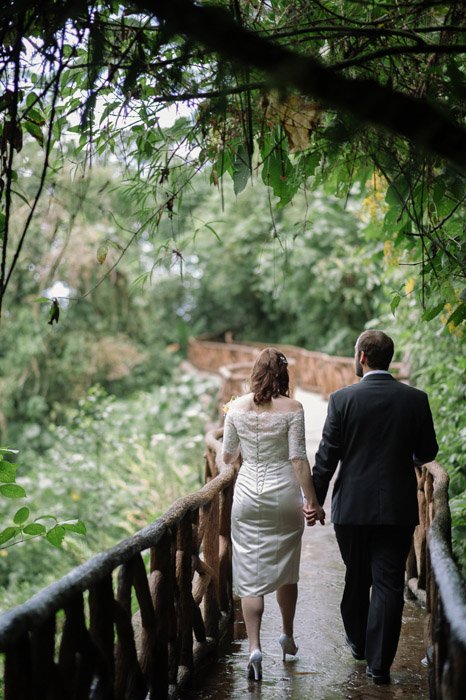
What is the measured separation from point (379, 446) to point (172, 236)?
1.46 metres

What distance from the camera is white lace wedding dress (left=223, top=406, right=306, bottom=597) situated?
450 cm

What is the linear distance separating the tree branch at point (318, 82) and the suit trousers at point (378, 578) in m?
2.80

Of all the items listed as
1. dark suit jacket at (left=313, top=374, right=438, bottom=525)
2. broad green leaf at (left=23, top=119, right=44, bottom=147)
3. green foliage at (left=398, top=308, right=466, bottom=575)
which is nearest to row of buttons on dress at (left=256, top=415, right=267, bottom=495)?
dark suit jacket at (left=313, top=374, right=438, bottom=525)

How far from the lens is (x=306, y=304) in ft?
97.5

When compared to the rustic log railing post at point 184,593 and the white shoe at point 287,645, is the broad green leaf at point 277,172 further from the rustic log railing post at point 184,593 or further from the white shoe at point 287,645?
the white shoe at point 287,645

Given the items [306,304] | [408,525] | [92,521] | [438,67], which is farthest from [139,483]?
[306,304]

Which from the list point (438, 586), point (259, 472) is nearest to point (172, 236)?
point (259, 472)

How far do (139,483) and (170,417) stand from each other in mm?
6474

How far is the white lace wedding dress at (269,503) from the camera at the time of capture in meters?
4.50

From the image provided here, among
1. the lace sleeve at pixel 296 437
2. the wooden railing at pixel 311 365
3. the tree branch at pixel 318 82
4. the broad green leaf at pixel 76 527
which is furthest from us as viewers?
the wooden railing at pixel 311 365

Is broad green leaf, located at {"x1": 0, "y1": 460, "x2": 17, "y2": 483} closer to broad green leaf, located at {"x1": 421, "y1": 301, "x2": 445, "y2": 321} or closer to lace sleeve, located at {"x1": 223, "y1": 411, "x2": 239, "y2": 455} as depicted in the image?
lace sleeve, located at {"x1": 223, "y1": 411, "x2": 239, "y2": 455}

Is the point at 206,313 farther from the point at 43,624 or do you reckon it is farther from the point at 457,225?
the point at 43,624

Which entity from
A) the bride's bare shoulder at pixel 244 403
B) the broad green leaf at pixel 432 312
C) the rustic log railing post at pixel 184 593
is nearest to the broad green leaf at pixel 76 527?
the rustic log railing post at pixel 184 593

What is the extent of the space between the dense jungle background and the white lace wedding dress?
0.95 m
